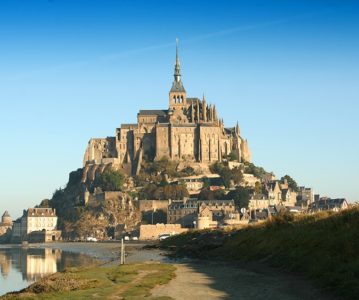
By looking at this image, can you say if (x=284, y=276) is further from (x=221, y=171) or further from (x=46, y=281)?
(x=221, y=171)

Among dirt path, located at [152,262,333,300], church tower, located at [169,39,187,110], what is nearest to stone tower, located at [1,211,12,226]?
church tower, located at [169,39,187,110]

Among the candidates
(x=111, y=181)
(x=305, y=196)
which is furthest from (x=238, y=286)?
(x=305, y=196)

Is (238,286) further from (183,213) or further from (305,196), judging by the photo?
(305,196)

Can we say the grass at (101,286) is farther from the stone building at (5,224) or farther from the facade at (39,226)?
the stone building at (5,224)

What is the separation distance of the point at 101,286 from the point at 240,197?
92629mm

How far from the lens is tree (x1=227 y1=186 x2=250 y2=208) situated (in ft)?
372

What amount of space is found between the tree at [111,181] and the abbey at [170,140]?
454 centimetres

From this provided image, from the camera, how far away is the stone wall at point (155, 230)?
106 metres

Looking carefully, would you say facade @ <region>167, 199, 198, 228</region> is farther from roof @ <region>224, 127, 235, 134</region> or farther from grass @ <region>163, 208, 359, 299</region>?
grass @ <region>163, 208, 359, 299</region>

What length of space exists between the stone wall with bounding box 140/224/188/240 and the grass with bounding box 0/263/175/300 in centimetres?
7795

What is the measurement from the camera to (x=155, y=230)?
10750 cm

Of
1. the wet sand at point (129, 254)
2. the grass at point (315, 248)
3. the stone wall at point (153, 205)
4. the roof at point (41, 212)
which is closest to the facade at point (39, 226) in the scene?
the roof at point (41, 212)

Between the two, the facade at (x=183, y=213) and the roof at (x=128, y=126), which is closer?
the facade at (x=183, y=213)

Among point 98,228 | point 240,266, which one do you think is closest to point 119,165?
point 98,228
